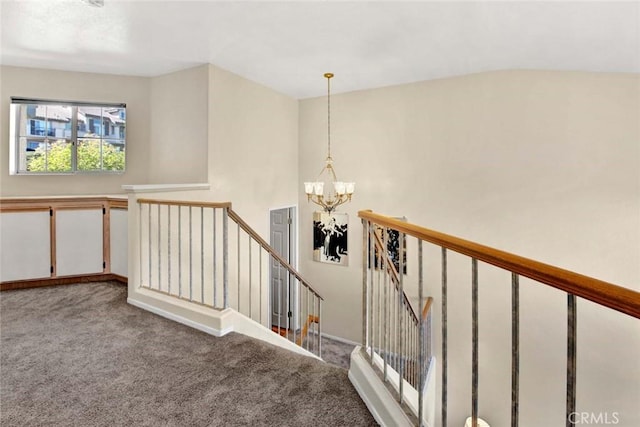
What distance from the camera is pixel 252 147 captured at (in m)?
5.00

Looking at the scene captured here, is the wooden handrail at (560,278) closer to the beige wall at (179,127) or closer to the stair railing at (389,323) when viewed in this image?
the stair railing at (389,323)

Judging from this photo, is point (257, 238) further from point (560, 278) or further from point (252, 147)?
point (560, 278)

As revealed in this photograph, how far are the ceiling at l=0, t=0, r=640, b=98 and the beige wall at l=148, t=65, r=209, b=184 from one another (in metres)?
0.23

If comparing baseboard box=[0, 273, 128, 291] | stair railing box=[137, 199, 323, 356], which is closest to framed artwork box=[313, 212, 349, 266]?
stair railing box=[137, 199, 323, 356]

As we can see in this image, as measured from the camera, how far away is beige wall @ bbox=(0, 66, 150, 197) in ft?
13.5

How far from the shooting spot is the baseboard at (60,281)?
3.74 metres

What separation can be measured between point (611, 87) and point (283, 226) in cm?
501

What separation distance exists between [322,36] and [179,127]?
2274 mm

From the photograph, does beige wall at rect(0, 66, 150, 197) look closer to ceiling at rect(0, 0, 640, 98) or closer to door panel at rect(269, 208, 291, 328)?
ceiling at rect(0, 0, 640, 98)

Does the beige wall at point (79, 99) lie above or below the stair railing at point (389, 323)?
above

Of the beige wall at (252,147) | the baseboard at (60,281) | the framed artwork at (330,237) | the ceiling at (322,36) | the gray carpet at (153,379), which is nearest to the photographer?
the gray carpet at (153,379)

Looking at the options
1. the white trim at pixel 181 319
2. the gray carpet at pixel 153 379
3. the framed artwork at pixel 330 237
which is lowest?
the gray carpet at pixel 153 379

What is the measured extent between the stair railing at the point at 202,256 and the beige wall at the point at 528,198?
2.26 m
